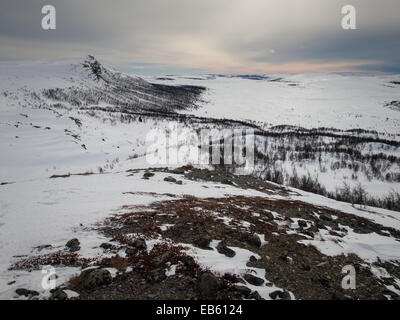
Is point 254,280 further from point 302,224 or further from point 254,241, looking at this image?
point 302,224

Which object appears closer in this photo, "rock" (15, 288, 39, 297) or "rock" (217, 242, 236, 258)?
"rock" (15, 288, 39, 297)

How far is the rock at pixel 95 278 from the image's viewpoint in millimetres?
4223

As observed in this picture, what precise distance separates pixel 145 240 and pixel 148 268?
1.26 metres

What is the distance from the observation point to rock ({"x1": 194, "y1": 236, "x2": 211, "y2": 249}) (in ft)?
19.9

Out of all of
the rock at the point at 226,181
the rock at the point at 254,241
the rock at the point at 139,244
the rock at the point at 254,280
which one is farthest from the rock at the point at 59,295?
the rock at the point at 226,181

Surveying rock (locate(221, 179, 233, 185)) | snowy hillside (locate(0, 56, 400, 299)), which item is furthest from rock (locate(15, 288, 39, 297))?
rock (locate(221, 179, 233, 185))

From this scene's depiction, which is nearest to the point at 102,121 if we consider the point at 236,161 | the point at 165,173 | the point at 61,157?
the point at 61,157

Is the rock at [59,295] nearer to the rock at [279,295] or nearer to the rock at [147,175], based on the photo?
the rock at [279,295]

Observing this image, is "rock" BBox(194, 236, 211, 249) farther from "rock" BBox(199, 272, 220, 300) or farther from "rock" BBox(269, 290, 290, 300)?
"rock" BBox(269, 290, 290, 300)

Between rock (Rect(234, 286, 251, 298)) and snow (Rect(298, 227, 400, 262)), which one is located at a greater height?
rock (Rect(234, 286, 251, 298))

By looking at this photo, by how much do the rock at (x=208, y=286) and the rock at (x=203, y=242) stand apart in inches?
60.6

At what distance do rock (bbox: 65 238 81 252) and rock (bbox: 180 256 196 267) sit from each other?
8.53 feet

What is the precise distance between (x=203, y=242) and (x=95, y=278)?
2.78 metres

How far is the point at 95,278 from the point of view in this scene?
4.30 metres
